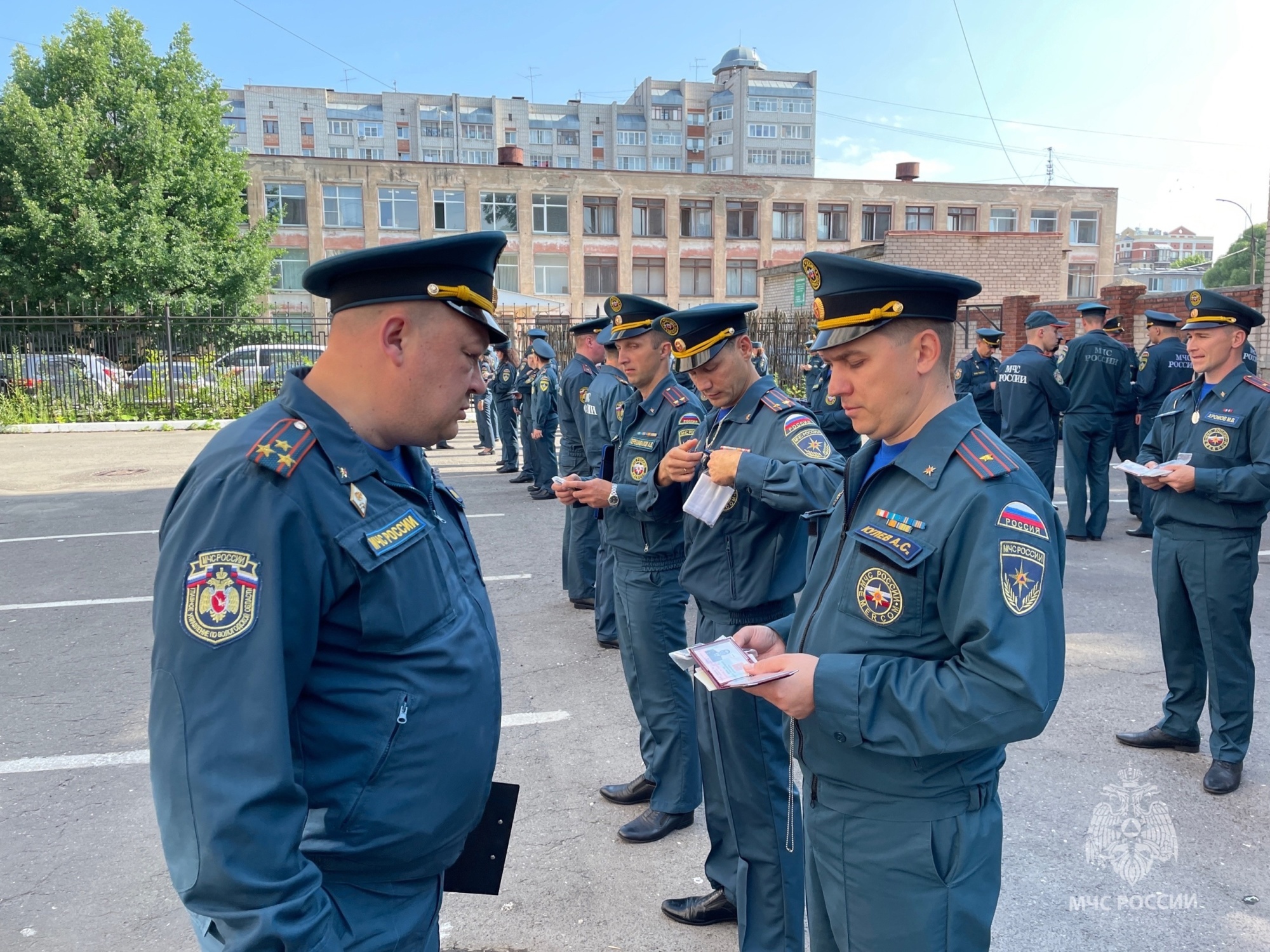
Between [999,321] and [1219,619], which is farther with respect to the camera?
[999,321]

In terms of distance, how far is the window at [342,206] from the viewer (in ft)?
140

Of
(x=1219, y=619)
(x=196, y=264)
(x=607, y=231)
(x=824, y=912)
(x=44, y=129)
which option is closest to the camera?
(x=824, y=912)

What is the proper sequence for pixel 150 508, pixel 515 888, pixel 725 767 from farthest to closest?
pixel 150 508 → pixel 515 888 → pixel 725 767

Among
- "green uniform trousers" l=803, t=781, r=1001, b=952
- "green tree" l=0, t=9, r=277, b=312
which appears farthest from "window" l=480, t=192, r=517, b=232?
"green uniform trousers" l=803, t=781, r=1001, b=952

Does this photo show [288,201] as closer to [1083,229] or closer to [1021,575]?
[1083,229]

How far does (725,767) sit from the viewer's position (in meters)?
3.15

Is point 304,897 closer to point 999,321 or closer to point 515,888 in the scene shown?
point 515,888

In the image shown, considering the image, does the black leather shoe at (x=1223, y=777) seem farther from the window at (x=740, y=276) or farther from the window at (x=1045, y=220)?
the window at (x=1045, y=220)

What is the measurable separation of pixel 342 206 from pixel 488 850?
45114mm

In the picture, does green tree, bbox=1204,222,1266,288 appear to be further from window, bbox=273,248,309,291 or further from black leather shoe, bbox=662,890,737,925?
black leather shoe, bbox=662,890,737,925

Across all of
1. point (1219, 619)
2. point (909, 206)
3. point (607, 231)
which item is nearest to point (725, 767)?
point (1219, 619)

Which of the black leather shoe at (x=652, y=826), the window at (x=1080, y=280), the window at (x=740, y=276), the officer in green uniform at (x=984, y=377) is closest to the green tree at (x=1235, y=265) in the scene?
the window at (x=1080, y=280)

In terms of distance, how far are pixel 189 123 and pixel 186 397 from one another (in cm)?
1409

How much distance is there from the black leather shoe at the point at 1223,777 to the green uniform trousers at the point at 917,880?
2.74 m
